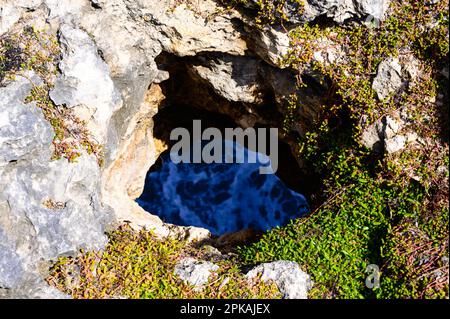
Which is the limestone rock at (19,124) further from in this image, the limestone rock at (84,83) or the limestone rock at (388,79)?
the limestone rock at (388,79)

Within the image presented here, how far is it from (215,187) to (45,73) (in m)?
6.88

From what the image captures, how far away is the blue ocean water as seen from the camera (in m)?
12.2

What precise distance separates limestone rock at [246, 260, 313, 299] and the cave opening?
388 centimetres

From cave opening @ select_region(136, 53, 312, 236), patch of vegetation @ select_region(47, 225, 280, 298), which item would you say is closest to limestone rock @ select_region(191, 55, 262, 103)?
cave opening @ select_region(136, 53, 312, 236)

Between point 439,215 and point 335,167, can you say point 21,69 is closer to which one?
point 335,167

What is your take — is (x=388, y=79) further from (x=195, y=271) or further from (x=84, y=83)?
(x=84, y=83)

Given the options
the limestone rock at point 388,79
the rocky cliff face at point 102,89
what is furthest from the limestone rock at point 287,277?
the limestone rock at point 388,79

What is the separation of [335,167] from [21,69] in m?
4.91

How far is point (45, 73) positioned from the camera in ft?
22.4

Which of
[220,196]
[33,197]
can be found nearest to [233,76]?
[33,197]

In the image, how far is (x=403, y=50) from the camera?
7301 mm

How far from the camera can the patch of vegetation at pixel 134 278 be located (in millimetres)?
6258

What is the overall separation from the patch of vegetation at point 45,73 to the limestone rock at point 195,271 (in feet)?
6.95

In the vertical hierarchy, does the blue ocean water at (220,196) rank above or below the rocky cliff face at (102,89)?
below
